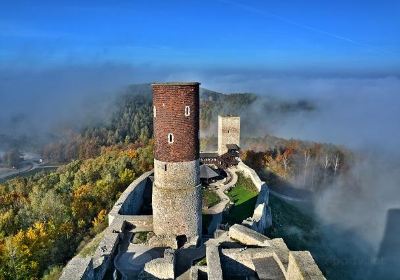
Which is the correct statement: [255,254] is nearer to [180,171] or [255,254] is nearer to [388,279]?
[180,171]

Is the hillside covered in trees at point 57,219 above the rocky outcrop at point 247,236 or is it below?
below

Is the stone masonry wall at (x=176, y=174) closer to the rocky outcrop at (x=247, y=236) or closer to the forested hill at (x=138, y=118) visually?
the rocky outcrop at (x=247, y=236)

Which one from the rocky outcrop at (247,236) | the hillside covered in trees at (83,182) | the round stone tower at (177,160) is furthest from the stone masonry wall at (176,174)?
the hillside covered in trees at (83,182)


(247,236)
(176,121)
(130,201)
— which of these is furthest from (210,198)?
(176,121)

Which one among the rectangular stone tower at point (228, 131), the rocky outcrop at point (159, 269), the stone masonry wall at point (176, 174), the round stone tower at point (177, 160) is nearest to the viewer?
the rocky outcrop at point (159, 269)

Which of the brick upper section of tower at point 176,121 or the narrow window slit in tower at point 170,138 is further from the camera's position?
the narrow window slit in tower at point 170,138

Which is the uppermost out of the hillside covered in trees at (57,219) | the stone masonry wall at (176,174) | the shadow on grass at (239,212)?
the stone masonry wall at (176,174)

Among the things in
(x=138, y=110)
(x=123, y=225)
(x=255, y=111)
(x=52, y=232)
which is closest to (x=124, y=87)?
(x=138, y=110)

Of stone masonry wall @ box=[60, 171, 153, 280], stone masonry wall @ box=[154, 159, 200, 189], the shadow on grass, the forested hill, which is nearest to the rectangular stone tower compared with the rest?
stone masonry wall @ box=[60, 171, 153, 280]
